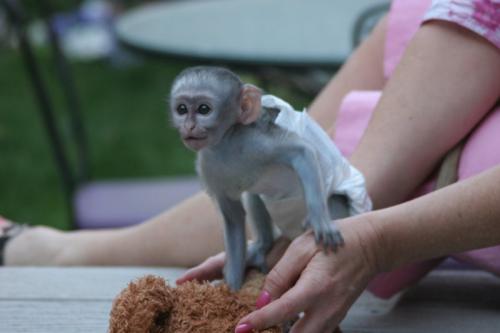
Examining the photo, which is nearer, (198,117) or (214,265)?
(198,117)

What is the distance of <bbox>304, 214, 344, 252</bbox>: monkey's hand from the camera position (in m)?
0.99

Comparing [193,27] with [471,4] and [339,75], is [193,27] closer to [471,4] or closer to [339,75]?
[339,75]

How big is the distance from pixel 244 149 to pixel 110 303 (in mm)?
404

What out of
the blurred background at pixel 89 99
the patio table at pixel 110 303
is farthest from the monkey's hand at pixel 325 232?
the blurred background at pixel 89 99

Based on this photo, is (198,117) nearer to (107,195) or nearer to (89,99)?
(107,195)

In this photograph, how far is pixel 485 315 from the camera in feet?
4.13

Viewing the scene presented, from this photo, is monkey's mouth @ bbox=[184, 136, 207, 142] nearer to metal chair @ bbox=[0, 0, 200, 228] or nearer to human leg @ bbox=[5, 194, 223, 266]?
human leg @ bbox=[5, 194, 223, 266]

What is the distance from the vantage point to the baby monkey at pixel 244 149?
3.11 feet

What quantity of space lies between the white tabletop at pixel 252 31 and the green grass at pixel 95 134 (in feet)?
1.30

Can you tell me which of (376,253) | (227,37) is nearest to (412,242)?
(376,253)

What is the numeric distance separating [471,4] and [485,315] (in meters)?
0.40

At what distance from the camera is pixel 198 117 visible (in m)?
0.95

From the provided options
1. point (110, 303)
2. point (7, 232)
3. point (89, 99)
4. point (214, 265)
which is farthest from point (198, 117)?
point (89, 99)

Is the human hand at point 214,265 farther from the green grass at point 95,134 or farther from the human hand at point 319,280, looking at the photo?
the green grass at point 95,134
